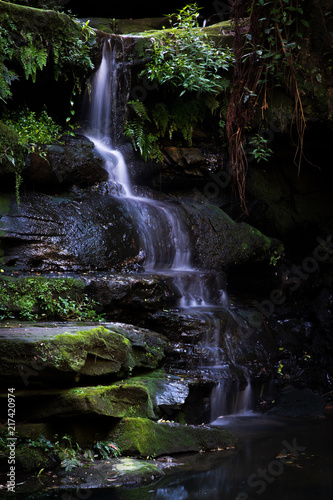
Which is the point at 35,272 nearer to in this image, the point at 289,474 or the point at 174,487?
the point at 174,487

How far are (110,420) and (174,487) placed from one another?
3.12 ft

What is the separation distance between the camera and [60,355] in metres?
3.99

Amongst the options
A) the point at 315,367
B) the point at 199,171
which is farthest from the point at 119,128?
the point at 315,367

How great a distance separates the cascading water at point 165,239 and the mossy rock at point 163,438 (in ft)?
3.44

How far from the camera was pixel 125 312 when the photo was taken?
20.8 ft

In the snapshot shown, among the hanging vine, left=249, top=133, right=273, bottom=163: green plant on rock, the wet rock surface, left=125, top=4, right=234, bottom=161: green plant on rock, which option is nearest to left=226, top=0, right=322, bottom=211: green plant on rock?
the hanging vine

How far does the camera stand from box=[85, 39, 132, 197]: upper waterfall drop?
8875 millimetres

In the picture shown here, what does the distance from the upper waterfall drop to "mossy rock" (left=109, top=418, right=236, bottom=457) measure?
5111 millimetres

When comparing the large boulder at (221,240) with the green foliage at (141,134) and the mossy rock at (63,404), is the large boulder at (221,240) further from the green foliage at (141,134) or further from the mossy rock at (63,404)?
the mossy rock at (63,404)

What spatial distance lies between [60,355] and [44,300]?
5.56 feet

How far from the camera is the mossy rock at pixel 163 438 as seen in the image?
429cm

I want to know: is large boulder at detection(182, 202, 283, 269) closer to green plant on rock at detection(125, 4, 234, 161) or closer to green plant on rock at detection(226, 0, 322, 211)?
green plant on rock at detection(125, 4, 234, 161)

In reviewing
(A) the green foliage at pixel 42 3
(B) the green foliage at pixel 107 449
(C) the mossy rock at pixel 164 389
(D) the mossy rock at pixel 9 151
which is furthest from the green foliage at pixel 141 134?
(B) the green foliage at pixel 107 449

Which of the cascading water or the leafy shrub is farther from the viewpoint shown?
the leafy shrub
